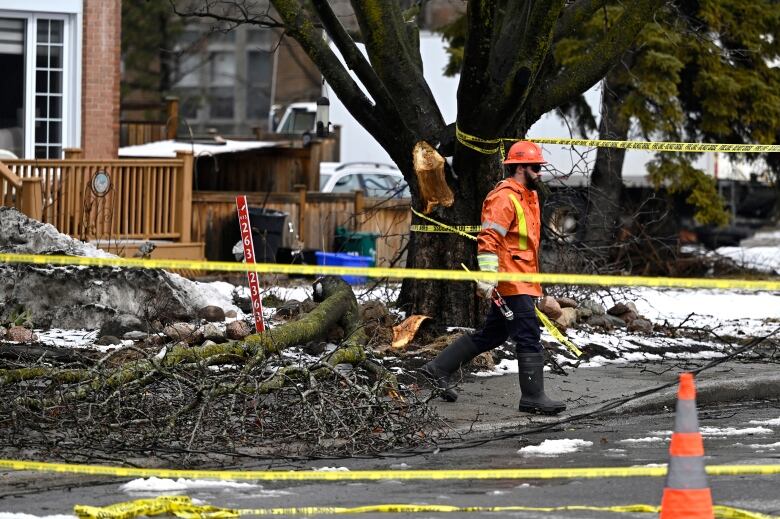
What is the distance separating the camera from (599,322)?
41.1 ft

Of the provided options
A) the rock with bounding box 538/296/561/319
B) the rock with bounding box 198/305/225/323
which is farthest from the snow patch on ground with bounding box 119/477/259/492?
the rock with bounding box 538/296/561/319

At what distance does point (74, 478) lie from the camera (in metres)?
6.83

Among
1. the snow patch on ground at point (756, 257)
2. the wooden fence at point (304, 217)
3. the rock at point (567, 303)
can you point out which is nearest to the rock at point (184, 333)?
the rock at point (567, 303)

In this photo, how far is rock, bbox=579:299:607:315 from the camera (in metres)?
12.7

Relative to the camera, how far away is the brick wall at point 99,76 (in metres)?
17.9

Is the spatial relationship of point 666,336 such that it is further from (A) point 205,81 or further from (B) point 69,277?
(A) point 205,81

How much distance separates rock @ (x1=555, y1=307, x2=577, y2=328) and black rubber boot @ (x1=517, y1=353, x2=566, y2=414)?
3.10 metres

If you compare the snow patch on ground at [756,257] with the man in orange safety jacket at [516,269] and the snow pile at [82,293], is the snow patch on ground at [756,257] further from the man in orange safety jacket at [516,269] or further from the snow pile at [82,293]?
the man in orange safety jacket at [516,269]

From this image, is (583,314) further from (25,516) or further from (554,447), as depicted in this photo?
(25,516)

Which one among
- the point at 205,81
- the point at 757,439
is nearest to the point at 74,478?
the point at 757,439

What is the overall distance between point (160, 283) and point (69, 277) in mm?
749

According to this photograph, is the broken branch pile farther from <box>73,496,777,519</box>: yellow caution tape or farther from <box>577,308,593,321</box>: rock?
<box>577,308,593,321</box>: rock

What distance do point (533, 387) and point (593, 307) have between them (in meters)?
4.06

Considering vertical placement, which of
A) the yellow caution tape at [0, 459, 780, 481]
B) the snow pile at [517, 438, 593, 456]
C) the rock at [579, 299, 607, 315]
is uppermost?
the rock at [579, 299, 607, 315]
